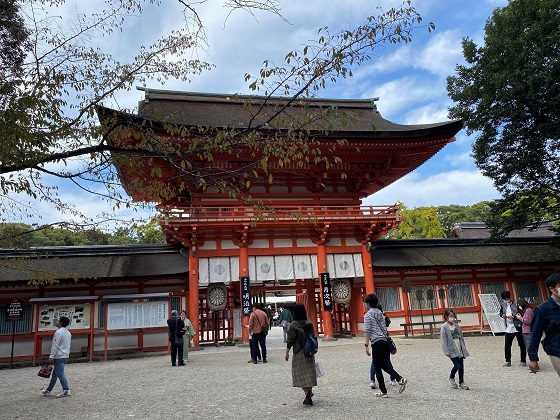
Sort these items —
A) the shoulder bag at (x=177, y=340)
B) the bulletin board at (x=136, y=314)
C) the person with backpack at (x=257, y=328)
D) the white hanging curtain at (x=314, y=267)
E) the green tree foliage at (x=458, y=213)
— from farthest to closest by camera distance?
the green tree foliage at (x=458, y=213) < the white hanging curtain at (x=314, y=267) < the bulletin board at (x=136, y=314) < the shoulder bag at (x=177, y=340) < the person with backpack at (x=257, y=328)

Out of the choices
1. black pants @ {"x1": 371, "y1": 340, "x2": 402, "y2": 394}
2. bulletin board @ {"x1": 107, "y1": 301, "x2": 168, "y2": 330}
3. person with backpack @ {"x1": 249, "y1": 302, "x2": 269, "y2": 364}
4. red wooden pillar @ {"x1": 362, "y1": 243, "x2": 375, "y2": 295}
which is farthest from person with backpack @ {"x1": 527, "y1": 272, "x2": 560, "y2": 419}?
red wooden pillar @ {"x1": 362, "y1": 243, "x2": 375, "y2": 295}

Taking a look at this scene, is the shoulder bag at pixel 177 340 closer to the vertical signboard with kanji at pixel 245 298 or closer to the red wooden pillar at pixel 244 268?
the vertical signboard with kanji at pixel 245 298

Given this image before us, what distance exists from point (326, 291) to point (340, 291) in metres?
1.04

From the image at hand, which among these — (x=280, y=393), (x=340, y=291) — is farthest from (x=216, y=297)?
(x=280, y=393)

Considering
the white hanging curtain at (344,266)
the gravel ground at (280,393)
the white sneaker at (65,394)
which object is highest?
the white hanging curtain at (344,266)

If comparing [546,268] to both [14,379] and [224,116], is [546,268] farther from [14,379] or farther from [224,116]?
[14,379]

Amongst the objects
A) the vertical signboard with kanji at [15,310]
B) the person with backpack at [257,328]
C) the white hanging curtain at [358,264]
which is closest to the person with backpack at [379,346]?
the person with backpack at [257,328]

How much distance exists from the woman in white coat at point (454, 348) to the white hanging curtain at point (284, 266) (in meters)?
9.67

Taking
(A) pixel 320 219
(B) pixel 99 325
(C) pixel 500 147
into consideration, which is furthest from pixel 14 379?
(C) pixel 500 147

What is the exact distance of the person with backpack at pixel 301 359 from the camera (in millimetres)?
5824

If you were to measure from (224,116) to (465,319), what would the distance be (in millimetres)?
13746

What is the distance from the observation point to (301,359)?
19.6ft

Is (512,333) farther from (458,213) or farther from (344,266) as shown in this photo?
(458,213)

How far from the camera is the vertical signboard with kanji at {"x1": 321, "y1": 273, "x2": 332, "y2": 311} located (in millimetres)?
15844
